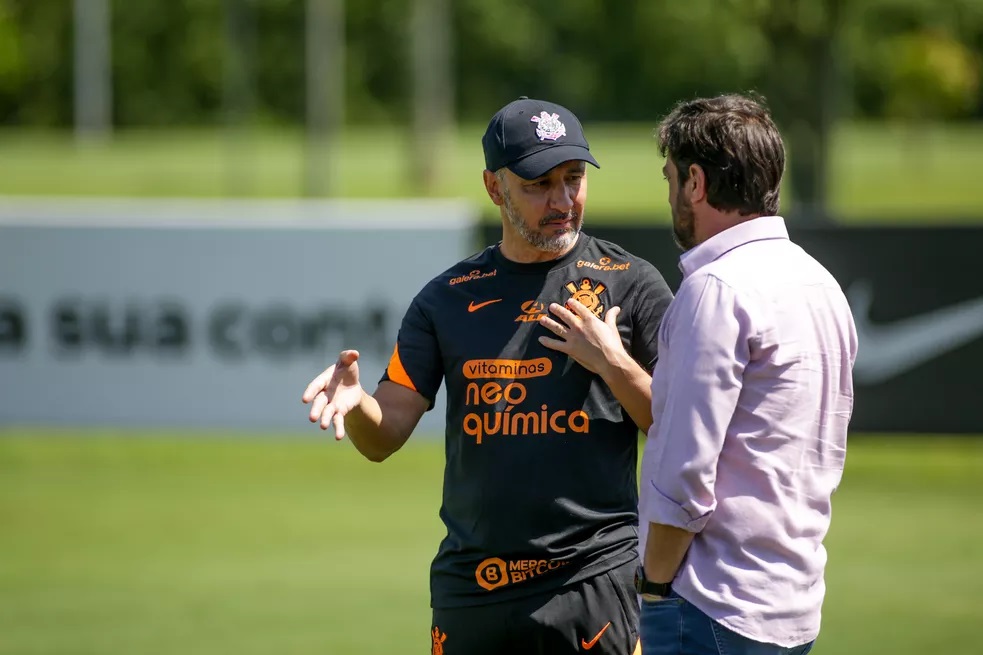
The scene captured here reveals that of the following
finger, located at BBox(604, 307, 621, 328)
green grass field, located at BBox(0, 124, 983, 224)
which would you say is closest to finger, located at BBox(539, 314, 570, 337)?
finger, located at BBox(604, 307, 621, 328)

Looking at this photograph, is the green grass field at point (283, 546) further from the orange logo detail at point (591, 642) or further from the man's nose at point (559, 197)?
the man's nose at point (559, 197)

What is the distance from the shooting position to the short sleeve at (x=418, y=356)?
3771 mm

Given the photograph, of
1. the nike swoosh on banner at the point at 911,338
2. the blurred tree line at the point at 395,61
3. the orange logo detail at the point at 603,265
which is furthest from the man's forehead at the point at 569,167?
the blurred tree line at the point at 395,61

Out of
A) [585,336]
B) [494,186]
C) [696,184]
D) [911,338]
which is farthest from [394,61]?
[696,184]

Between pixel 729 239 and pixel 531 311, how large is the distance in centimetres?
82

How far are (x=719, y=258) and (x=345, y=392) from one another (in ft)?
3.58

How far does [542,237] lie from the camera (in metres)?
3.64

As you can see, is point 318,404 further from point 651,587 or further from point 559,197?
point 651,587

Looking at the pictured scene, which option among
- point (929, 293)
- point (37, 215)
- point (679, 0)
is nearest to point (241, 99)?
point (679, 0)

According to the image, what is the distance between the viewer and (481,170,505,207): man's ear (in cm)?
373

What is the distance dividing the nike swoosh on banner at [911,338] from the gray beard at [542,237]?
22.2 ft

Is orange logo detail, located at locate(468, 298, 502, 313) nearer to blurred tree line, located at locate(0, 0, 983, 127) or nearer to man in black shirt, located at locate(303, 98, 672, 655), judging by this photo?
man in black shirt, located at locate(303, 98, 672, 655)

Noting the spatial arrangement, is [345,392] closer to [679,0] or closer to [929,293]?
[929,293]

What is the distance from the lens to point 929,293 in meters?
10.1
